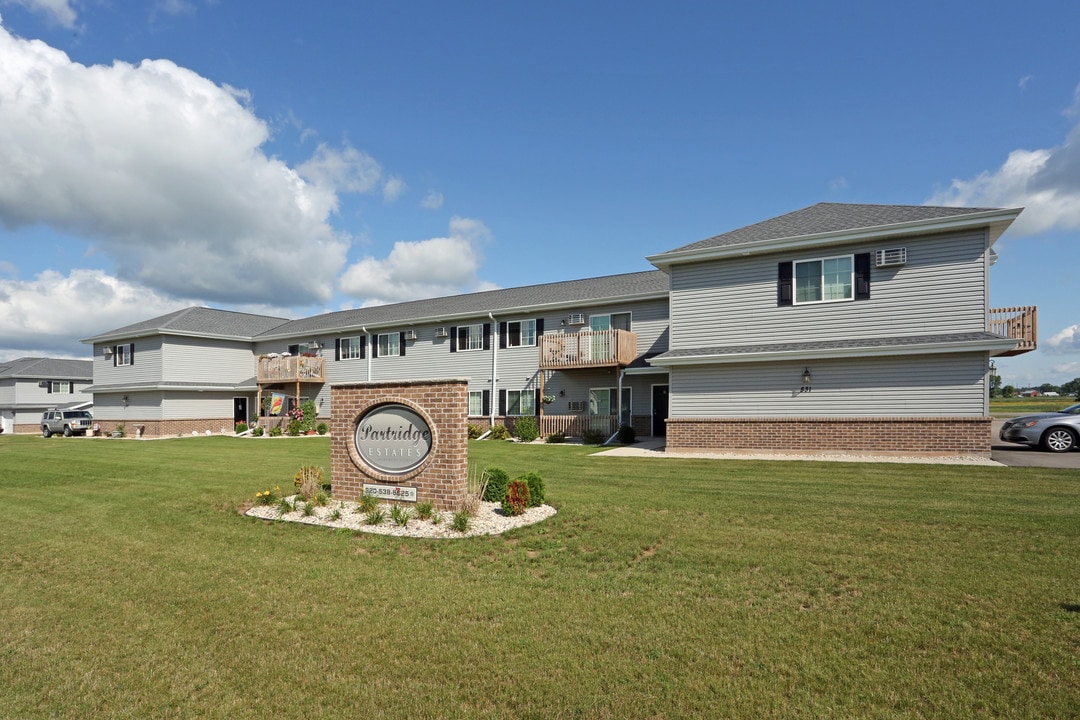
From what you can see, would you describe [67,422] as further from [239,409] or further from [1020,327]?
[1020,327]

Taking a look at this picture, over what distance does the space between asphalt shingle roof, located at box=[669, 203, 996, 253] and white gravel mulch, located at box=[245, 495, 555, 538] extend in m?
12.2

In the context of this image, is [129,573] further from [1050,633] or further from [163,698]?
[1050,633]

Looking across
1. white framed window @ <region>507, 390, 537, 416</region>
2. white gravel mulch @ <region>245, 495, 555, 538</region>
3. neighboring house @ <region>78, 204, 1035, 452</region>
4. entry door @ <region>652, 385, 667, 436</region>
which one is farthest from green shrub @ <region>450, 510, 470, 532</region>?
white framed window @ <region>507, 390, 537, 416</region>

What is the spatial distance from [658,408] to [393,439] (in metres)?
15.5

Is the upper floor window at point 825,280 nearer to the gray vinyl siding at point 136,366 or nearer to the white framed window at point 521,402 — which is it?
the white framed window at point 521,402

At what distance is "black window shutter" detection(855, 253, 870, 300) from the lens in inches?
634

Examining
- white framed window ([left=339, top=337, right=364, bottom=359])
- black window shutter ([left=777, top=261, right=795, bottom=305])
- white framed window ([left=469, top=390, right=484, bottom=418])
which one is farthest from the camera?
white framed window ([left=339, top=337, right=364, bottom=359])

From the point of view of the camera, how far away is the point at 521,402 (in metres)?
25.9

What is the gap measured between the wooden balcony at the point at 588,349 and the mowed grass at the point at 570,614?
13.3 metres

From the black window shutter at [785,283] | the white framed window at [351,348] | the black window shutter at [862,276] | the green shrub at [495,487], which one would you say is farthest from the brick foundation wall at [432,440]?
the white framed window at [351,348]

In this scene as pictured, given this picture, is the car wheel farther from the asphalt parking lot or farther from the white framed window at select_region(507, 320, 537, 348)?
the white framed window at select_region(507, 320, 537, 348)

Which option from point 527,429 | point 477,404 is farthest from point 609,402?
point 477,404

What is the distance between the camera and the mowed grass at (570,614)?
352 centimetres

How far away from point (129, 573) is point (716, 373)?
15068 millimetres
